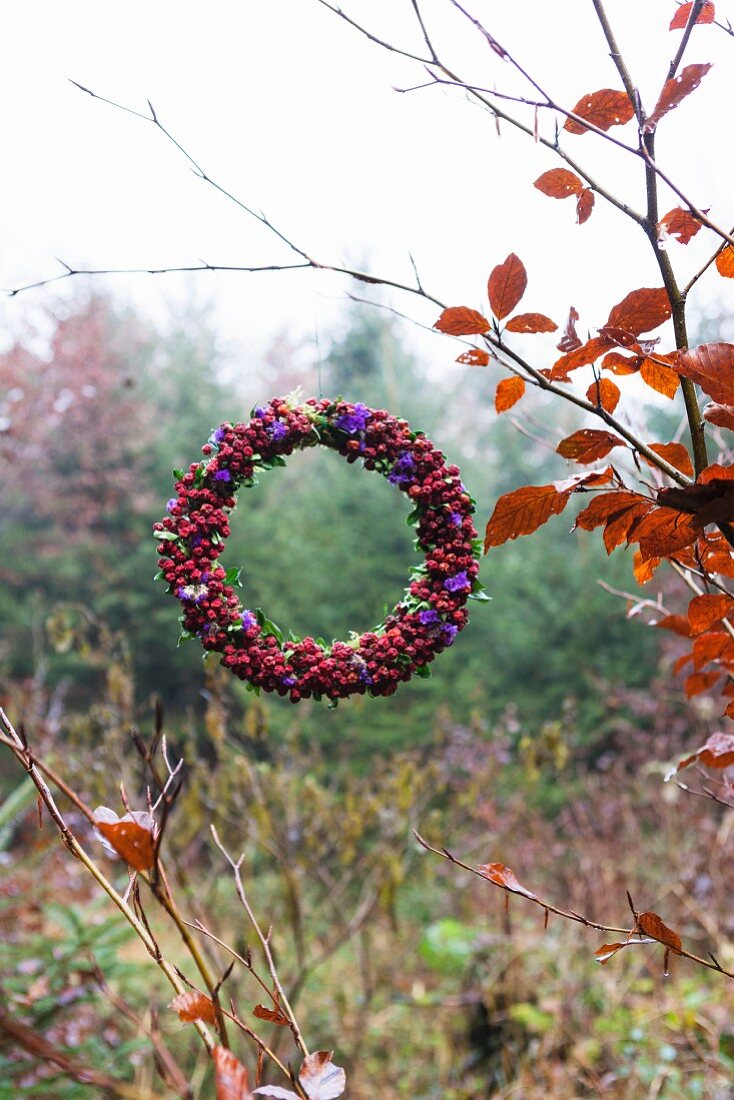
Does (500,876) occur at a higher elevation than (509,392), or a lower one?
lower

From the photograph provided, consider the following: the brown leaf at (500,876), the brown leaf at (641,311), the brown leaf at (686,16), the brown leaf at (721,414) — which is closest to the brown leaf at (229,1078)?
the brown leaf at (500,876)

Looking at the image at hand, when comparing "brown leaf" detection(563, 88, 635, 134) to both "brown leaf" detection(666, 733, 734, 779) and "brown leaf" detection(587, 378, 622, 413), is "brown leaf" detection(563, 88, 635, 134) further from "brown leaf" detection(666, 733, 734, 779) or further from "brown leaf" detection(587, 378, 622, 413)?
"brown leaf" detection(666, 733, 734, 779)

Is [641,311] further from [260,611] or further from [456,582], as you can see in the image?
[260,611]

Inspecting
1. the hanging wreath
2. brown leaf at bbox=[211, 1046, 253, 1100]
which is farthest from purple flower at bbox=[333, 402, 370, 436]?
brown leaf at bbox=[211, 1046, 253, 1100]

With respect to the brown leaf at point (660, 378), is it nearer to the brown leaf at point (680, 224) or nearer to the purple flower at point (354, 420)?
the brown leaf at point (680, 224)

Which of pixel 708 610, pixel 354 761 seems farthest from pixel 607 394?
pixel 354 761

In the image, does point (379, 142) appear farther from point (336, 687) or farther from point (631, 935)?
point (631, 935)
